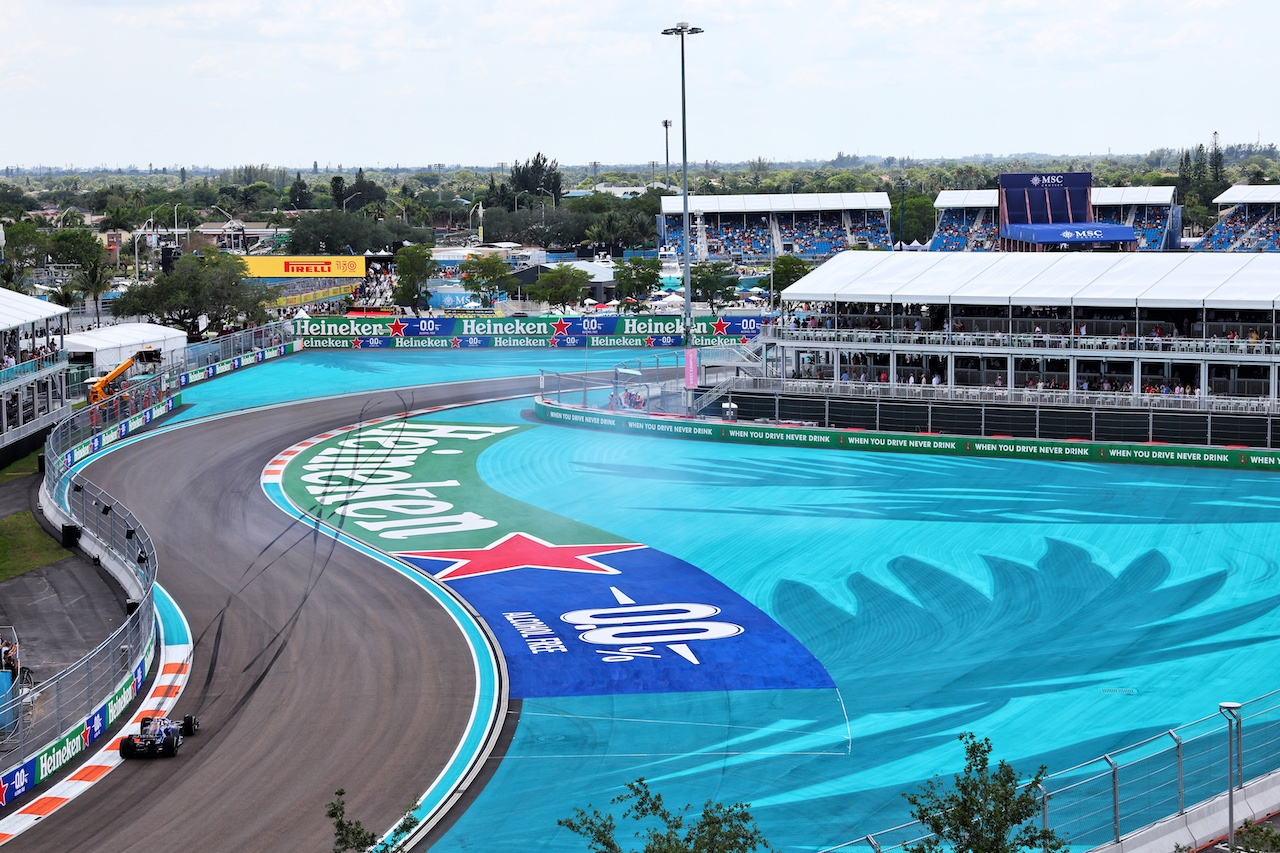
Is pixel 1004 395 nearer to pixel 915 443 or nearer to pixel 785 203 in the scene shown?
pixel 915 443

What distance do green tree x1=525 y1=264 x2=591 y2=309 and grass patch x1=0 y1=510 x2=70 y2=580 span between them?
6052 cm

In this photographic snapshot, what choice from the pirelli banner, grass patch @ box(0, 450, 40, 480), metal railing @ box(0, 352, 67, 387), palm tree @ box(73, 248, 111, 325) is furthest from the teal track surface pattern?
the pirelli banner

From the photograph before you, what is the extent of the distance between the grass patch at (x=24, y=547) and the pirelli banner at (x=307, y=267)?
70.7m

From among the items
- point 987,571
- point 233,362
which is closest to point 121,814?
point 987,571

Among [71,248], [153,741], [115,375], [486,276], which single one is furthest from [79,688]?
[71,248]

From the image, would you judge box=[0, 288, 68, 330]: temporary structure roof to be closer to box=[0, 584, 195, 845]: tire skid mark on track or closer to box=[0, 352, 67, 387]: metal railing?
box=[0, 352, 67, 387]: metal railing

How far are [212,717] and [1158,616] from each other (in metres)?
21.7

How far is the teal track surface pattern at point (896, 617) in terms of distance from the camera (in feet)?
72.3

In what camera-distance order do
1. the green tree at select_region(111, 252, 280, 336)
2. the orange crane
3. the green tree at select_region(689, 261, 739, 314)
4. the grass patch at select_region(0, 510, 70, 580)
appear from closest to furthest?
the grass patch at select_region(0, 510, 70, 580) < the orange crane < the green tree at select_region(111, 252, 280, 336) < the green tree at select_region(689, 261, 739, 314)

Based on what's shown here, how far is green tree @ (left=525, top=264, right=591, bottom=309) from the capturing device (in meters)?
97.4

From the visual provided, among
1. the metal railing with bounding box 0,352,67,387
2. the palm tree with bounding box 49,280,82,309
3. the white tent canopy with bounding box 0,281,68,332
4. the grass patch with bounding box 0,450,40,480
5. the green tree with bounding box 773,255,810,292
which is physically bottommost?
the grass patch with bounding box 0,450,40,480

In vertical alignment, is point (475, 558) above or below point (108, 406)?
below

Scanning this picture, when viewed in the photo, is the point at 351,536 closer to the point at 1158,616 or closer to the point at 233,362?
the point at 1158,616

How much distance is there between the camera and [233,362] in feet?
236
